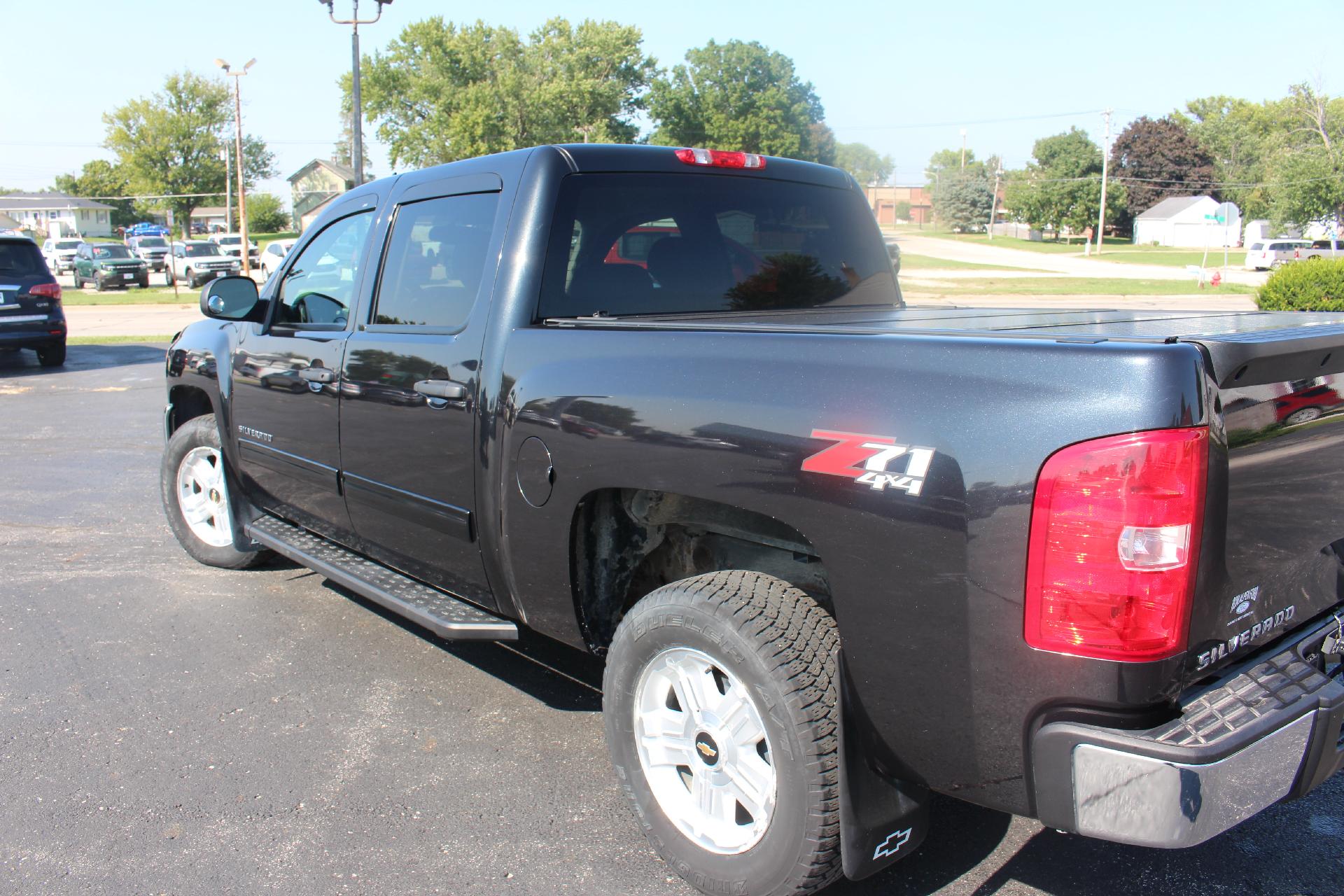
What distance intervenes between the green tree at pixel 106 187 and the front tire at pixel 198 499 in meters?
76.6

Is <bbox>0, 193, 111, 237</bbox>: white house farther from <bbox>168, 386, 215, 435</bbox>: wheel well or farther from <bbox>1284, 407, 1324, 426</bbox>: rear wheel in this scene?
<bbox>1284, 407, 1324, 426</bbox>: rear wheel

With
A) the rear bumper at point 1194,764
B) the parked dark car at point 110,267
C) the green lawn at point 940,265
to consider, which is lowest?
the rear bumper at point 1194,764

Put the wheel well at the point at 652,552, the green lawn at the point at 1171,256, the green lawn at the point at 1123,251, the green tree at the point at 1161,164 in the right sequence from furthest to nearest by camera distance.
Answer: the green tree at the point at 1161,164, the green lawn at the point at 1123,251, the green lawn at the point at 1171,256, the wheel well at the point at 652,552

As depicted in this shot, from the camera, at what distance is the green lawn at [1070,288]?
31.6 m

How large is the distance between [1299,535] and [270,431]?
147 inches

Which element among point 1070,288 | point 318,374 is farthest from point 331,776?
point 1070,288

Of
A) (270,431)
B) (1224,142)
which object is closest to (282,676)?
(270,431)

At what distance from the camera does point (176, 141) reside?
70750 millimetres

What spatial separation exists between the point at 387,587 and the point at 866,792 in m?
2.05

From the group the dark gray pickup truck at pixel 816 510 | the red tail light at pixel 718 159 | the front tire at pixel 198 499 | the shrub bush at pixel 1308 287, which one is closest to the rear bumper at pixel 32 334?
the front tire at pixel 198 499

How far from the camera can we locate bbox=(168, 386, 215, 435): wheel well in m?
5.39

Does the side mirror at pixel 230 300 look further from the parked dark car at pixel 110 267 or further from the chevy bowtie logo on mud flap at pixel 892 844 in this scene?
the parked dark car at pixel 110 267

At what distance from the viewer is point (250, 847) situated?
2887mm

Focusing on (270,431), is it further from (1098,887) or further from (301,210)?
(301,210)
